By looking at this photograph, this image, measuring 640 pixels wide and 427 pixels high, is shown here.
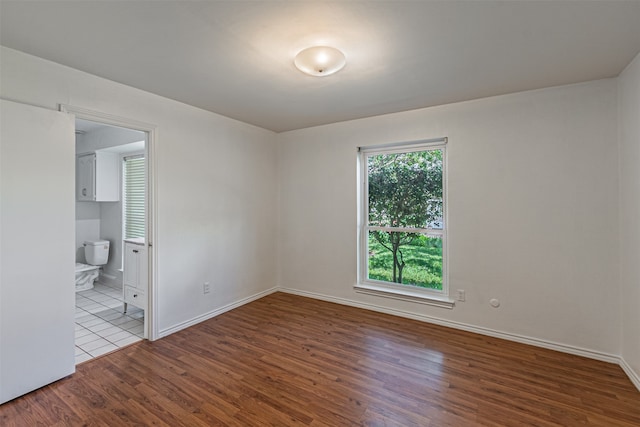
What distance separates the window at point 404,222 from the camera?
3.56m

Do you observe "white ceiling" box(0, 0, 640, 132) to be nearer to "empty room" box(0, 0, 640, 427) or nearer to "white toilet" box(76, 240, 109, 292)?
"empty room" box(0, 0, 640, 427)

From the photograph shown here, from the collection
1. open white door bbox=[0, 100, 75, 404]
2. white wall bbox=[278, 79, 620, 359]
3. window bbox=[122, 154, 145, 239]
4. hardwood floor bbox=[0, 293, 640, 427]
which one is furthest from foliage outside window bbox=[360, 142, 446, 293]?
window bbox=[122, 154, 145, 239]

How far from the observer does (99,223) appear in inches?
206

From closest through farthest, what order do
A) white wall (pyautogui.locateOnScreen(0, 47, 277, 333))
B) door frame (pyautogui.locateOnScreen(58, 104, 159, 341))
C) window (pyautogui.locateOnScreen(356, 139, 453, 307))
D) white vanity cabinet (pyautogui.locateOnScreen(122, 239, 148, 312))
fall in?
white wall (pyautogui.locateOnScreen(0, 47, 277, 333)) → door frame (pyautogui.locateOnScreen(58, 104, 159, 341)) → white vanity cabinet (pyautogui.locateOnScreen(122, 239, 148, 312)) → window (pyautogui.locateOnScreen(356, 139, 453, 307))

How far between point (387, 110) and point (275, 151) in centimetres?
188

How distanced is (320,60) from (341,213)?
226 centimetres

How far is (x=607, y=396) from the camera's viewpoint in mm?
2166

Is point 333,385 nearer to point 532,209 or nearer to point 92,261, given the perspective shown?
point 532,209

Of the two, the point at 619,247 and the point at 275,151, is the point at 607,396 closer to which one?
the point at 619,247

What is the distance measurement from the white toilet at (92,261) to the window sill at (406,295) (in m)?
4.07

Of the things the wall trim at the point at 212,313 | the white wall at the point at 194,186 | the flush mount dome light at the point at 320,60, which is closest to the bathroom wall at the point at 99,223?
the white wall at the point at 194,186

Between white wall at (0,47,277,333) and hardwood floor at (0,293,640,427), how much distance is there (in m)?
0.66

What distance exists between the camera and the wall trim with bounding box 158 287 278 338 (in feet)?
10.5

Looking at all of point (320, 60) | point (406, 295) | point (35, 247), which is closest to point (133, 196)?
point (35, 247)
